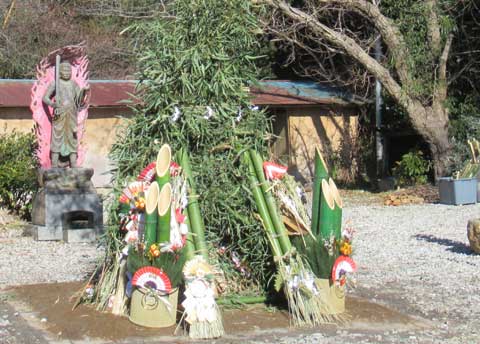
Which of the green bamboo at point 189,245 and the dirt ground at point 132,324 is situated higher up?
the green bamboo at point 189,245

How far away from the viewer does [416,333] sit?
6668 millimetres

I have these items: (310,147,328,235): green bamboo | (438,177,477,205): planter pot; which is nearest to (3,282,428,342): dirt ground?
(310,147,328,235): green bamboo

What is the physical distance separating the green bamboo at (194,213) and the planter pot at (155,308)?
1.68 ft

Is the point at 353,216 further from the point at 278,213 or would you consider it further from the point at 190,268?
the point at 190,268

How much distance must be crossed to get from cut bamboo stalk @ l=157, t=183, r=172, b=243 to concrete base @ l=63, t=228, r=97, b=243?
553 centimetres

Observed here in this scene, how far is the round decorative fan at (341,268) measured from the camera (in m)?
6.84

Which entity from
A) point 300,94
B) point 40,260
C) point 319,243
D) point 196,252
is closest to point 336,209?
point 319,243

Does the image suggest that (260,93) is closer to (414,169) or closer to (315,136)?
(315,136)

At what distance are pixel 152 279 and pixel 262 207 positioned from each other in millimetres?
1300

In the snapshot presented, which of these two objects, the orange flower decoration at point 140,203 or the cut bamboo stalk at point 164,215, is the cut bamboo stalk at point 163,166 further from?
the orange flower decoration at point 140,203

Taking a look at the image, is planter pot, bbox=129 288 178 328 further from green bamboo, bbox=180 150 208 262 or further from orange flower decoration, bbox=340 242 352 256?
orange flower decoration, bbox=340 242 352 256

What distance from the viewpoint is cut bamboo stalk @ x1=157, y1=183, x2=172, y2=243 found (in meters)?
6.41

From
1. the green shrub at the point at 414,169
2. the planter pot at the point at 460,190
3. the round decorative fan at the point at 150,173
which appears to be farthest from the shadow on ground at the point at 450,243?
the green shrub at the point at 414,169

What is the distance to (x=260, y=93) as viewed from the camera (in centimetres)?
1922
